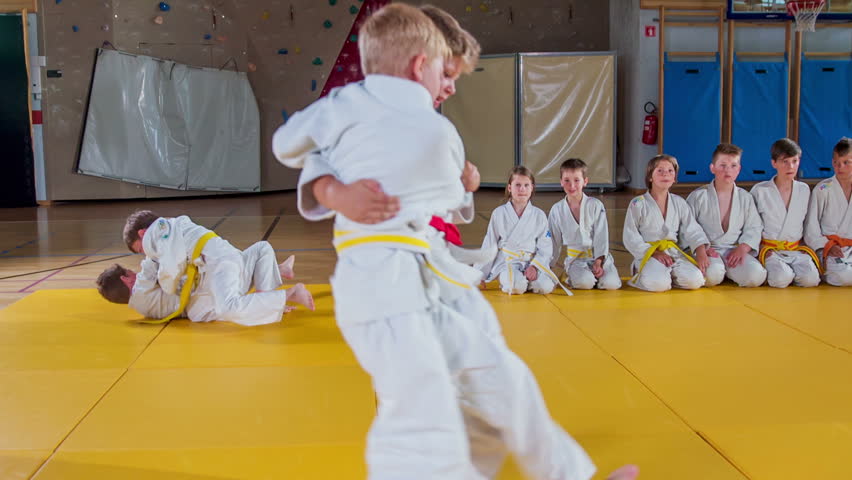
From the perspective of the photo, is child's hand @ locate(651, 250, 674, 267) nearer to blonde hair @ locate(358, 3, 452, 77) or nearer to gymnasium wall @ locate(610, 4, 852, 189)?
blonde hair @ locate(358, 3, 452, 77)

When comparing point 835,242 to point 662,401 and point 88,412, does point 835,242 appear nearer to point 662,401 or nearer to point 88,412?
point 662,401

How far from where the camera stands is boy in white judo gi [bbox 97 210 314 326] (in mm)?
3862

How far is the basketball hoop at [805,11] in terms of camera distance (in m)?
9.13

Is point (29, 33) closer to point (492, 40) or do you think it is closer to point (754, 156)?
point (492, 40)

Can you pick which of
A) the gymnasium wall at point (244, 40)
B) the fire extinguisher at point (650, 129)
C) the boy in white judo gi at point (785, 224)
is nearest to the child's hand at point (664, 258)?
the boy in white judo gi at point (785, 224)

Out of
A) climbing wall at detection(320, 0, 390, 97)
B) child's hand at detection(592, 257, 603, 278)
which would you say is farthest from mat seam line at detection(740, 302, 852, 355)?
climbing wall at detection(320, 0, 390, 97)

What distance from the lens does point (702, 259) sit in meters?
4.69

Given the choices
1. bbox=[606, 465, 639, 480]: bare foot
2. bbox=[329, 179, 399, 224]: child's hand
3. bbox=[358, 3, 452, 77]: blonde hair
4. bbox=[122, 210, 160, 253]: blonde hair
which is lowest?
bbox=[606, 465, 639, 480]: bare foot

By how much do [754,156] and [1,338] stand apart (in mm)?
10094

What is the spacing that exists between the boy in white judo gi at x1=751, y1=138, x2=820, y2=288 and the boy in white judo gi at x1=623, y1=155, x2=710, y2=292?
0.42 meters

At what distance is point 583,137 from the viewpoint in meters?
11.1

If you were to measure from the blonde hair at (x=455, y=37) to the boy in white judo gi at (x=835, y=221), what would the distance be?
3.74m

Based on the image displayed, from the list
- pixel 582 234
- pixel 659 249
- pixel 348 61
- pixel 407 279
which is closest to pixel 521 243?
pixel 582 234

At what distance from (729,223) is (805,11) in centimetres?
577
